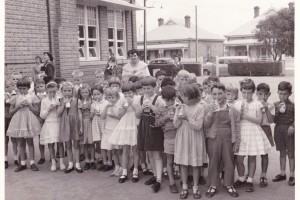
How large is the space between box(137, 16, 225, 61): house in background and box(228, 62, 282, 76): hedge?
54.5 ft

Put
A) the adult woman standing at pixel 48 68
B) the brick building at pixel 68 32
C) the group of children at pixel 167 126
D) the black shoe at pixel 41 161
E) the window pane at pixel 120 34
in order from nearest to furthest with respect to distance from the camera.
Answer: the group of children at pixel 167 126
the black shoe at pixel 41 161
the adult woman standing at pixel 48 68
the brick building at pixel 68 32
the window pane at pixel 120 34

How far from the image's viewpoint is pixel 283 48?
1241 inches

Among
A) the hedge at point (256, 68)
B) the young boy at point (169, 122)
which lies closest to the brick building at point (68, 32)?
the young boy at point (169, 122)

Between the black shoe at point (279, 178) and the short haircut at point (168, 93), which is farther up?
the short haircut at point (168, 93)

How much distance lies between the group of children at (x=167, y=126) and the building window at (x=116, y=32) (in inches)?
362

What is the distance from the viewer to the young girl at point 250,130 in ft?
15.1

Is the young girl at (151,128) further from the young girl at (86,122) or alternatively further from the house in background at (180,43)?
the house in background at (180,43)

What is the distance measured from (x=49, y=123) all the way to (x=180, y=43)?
43022 mm

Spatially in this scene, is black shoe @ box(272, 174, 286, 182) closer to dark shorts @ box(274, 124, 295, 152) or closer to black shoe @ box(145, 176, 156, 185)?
dark shorts @ box(274, 124, 295, 152)

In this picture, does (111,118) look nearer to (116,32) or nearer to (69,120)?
(69,120)

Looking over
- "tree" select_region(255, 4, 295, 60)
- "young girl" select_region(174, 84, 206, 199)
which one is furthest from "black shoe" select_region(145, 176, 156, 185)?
"tree" select_region(255, 4, 295, 60)

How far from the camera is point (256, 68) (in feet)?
96.0

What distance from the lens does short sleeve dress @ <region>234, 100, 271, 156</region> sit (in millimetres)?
4609

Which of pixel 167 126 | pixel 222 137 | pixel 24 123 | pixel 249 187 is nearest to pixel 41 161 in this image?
pixel 24 123
